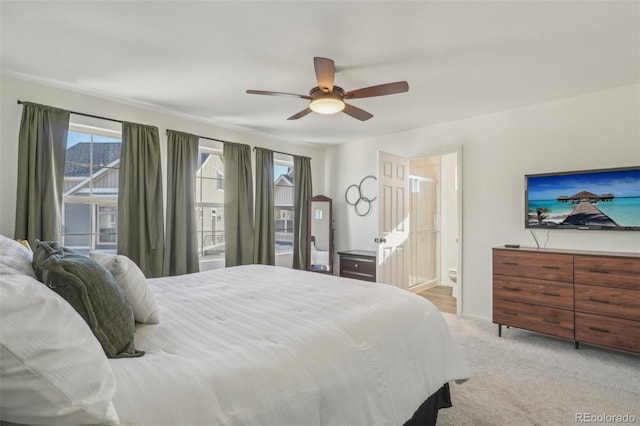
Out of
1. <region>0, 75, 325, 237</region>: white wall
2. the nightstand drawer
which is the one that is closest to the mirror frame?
the nightstand drawer

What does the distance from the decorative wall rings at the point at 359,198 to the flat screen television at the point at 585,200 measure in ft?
7.19

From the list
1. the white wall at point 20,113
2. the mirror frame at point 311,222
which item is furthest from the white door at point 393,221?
the white wall at point 20,113

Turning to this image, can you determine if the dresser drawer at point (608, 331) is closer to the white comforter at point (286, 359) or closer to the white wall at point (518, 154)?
the white wall at point (518, 154)

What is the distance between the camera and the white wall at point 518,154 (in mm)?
3178

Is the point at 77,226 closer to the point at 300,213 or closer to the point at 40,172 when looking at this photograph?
the point at 40,172

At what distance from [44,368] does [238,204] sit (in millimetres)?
3793

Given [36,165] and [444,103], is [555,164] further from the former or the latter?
[36,165]

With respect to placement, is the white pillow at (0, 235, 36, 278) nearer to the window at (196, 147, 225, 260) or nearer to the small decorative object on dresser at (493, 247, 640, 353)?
the window at (196, 147, 225, 260)

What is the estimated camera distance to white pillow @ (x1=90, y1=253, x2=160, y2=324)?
4.95 feet

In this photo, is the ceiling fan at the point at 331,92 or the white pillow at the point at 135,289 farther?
the ceiling fan at the point at 331,92

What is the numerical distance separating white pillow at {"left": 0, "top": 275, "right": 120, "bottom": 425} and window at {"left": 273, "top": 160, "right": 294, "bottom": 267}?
423 cm

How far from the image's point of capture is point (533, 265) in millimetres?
3215

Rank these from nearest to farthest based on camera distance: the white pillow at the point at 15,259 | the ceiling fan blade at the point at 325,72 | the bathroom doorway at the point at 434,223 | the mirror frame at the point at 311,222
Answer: the white pillow at the point at 15,259 < the ceiling fan blade at the point at 325,72 < the mirror frame at the point at 311,222 < the bathroom doorway at the point at 434,223

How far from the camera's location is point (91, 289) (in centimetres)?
117
